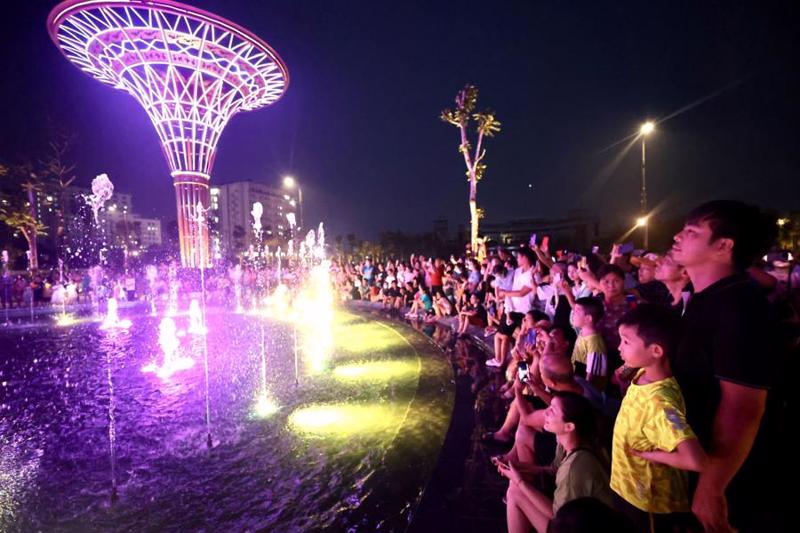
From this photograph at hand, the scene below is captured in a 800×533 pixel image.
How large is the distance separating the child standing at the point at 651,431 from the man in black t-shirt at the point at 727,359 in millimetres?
94

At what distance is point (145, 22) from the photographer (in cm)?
2141

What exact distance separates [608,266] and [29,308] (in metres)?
26.0

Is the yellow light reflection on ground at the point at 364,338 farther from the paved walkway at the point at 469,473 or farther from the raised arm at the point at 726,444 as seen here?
the raised arm at the point at 726,444

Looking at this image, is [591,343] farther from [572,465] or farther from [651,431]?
[651,431]

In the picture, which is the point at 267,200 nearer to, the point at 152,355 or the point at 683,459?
the point at 152,355

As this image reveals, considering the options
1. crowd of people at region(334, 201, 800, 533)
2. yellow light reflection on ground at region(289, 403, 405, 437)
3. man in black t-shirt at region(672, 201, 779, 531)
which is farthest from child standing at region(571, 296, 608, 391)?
yellow light reflection on ground at region(289, 403, 405, 437)

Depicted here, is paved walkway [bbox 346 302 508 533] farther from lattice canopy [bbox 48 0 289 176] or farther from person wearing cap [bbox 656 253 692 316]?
lattice canopy [bbox 48 0 289 176]

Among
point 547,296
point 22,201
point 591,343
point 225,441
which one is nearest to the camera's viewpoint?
point 591,343

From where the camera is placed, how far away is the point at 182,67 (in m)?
25.8

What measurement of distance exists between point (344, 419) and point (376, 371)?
216 cm

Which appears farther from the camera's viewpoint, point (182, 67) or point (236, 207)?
point (236, 207)

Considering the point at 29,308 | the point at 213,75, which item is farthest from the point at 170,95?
the point at 29,308

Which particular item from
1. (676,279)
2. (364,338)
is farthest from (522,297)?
(364,338)

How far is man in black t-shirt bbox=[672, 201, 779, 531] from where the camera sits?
161 centimetres
